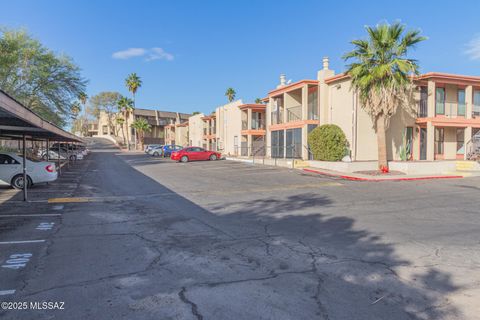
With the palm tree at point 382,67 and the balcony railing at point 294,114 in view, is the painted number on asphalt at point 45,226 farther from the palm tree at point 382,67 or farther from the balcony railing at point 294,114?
the balcony railing at point 294,114

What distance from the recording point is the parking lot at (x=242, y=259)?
12.6 ft

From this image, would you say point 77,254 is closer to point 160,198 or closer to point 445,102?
point 160,198

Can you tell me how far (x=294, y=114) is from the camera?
28.9 meters

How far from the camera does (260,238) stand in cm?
664

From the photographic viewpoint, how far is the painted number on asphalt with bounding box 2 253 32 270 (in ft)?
16.7

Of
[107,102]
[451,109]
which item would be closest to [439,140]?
[451,109]

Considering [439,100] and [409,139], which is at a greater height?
[439,100]

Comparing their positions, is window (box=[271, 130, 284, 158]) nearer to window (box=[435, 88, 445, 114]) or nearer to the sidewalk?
the sidewalk

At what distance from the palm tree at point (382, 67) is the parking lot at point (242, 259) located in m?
9.41

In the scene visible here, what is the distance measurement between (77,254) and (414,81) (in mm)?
23861

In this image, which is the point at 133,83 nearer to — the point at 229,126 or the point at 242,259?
the point at 229,126

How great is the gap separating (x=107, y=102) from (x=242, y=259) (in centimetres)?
11072

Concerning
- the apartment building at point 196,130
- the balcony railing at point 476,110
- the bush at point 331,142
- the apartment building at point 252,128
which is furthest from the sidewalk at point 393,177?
the apartment building at point 196,130

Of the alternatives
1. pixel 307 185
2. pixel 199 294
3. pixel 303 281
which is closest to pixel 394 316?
pixel 303 281
